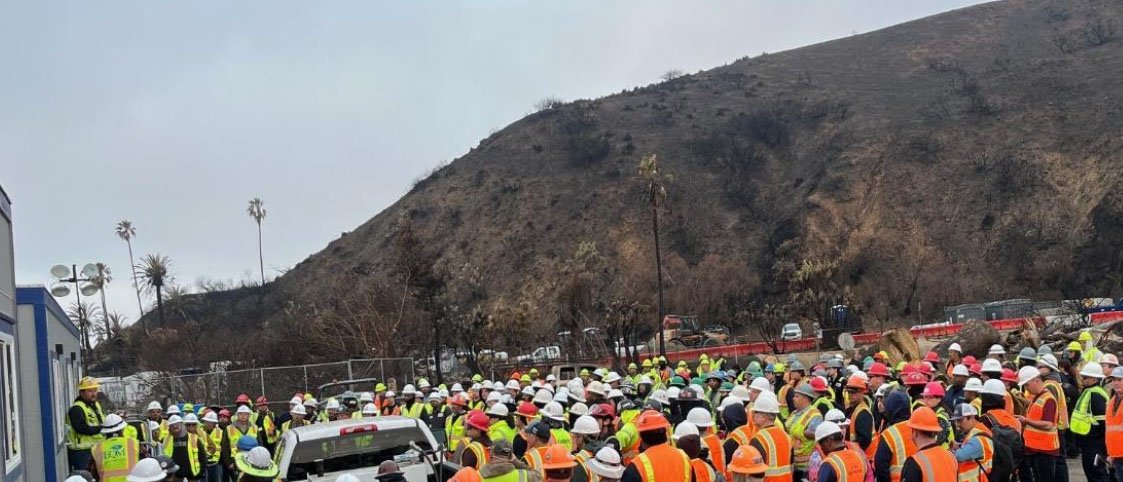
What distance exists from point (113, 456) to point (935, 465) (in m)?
8.09

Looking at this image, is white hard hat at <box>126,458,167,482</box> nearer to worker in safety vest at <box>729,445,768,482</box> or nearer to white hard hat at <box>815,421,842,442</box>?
worker in safety vest at <box>729,445,768,482</box>

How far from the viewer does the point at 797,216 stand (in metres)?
70.5

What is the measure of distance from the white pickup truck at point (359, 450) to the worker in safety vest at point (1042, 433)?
19.3 feet

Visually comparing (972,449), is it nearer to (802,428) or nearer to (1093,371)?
(802,428)

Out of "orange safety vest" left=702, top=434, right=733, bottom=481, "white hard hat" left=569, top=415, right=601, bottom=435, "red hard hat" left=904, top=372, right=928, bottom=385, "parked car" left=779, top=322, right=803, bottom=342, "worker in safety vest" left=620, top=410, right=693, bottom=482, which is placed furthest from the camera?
"parked car" left=779, top=322, right=803, bottom=342

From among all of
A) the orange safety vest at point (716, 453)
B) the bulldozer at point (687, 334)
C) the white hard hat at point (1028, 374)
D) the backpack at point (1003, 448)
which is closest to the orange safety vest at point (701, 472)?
the orange safety vest at point (716, 453)

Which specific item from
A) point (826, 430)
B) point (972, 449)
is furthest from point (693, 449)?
point (972, 449)

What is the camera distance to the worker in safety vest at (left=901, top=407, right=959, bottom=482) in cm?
641

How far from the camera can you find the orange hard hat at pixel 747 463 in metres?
6.44

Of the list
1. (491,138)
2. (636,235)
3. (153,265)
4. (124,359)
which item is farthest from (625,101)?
(124,359)

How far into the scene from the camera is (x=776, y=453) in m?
7.55

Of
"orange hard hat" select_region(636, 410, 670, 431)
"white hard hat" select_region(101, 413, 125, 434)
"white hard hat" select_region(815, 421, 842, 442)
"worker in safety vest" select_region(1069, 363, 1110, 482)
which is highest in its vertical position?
"white hard hat" select_region(101, 413, 125, 434)

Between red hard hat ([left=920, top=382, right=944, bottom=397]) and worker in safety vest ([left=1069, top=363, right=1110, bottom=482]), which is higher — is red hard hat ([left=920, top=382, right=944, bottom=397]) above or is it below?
above

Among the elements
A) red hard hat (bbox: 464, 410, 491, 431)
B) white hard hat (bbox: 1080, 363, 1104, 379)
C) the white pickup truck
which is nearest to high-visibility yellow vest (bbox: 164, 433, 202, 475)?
the white pickup truck
